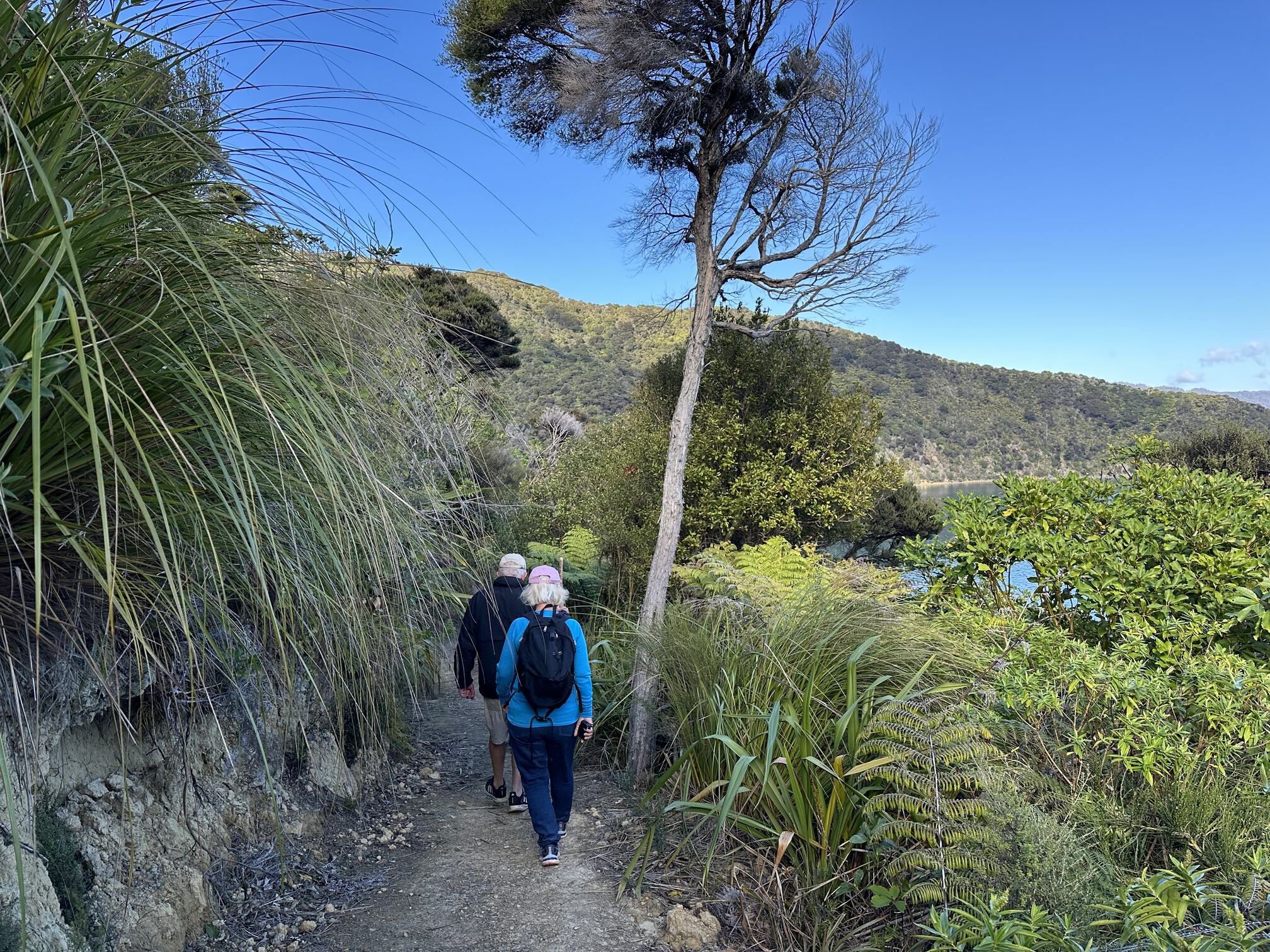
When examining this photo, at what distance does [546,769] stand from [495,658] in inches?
41.7

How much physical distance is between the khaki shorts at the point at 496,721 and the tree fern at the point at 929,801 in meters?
2.79

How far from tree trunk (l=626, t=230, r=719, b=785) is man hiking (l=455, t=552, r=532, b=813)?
0.87 m

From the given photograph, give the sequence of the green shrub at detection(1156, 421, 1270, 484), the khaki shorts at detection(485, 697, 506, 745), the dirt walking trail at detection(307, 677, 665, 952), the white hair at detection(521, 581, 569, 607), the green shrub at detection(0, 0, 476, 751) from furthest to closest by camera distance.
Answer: the green shrub at detection(1156, 421, 1270, 484), the khaki shorts at detection(485, 697, 506, 745), the white hair at detection(521, 581, 569, 607), the dirt walking trail at detection(307, 677, 665, 952), the green shrub at detection(0, 0, 476, 751)

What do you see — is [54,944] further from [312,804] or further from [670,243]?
[670,243]

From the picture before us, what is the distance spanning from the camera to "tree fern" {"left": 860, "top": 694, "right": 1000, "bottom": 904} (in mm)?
2736

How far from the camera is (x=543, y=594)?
4340 mm

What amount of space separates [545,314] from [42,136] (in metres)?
43.5

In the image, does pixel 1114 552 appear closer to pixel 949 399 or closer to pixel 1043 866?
pixel 1043 866

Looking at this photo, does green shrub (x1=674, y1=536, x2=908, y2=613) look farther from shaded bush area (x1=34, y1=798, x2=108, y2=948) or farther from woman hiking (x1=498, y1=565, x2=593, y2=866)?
shaded bush area (x1=34, y1=798, x2=108, y2=948)

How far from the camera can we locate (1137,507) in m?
5.46

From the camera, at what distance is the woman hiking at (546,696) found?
4.22 meters

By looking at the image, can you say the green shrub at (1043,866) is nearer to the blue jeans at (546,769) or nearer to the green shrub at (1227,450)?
the blue jeans at (546,769)

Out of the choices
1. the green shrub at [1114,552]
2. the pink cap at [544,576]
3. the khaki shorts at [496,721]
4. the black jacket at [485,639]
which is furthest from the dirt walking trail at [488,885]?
the green shrub at [1114,552]

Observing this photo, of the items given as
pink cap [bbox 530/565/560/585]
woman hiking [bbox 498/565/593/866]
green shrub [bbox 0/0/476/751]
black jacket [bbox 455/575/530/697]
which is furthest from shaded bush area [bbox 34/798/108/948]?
black jacket [bbox 455/575/530/697]
